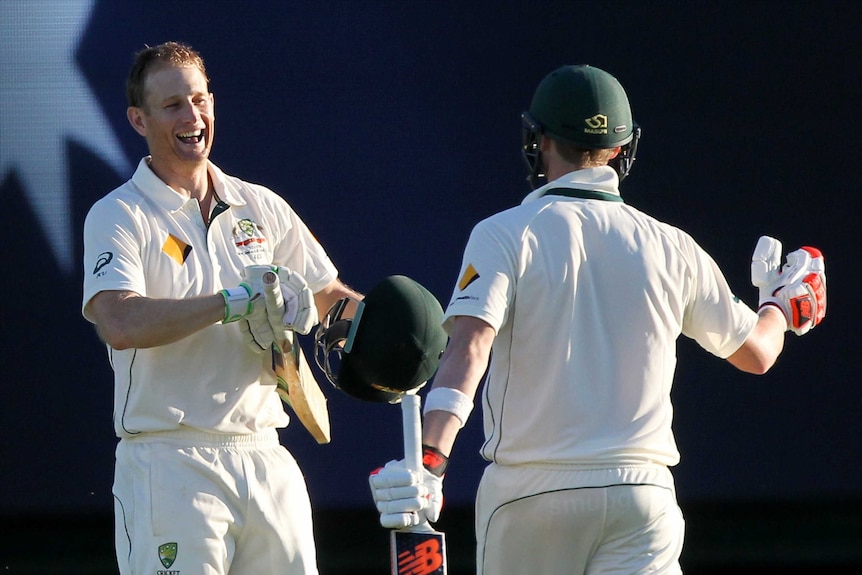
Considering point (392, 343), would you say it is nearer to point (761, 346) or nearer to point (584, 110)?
point (584, 110)

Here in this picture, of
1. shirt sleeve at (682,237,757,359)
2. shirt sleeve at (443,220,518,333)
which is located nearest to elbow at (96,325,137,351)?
shirt sleeve at (443,220,518,333)

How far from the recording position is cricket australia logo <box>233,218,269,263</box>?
3288mm

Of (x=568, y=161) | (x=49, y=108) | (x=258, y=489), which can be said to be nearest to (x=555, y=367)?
(x=568, y=161)

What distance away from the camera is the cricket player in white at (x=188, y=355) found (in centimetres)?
305

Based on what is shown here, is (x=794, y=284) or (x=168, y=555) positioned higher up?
(x=794, y=284)

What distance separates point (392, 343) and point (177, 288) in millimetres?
524

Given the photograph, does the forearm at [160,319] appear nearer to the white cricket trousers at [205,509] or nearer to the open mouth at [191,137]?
the white cricket trousers at [205,509]

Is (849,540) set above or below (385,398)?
below

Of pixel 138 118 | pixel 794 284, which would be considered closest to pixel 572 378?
pixel 794 284

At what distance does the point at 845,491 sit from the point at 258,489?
2.11m

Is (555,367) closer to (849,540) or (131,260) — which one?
(131,260)

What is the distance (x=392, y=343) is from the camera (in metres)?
2.99

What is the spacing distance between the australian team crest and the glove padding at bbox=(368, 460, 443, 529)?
89 cm

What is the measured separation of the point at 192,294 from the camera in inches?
125
